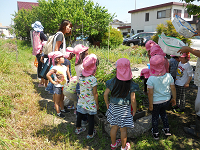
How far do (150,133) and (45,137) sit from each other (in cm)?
186

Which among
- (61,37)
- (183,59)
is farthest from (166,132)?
(61,37)

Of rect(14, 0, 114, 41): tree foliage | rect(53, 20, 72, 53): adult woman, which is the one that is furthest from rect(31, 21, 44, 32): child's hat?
rect(14, 0, 114, 41): tree foliage

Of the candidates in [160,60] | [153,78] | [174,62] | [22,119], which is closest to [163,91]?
[153,78]

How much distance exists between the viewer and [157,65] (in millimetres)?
2457

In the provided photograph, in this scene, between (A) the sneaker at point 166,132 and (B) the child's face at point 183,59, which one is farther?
(B) the child's face at point 183,59

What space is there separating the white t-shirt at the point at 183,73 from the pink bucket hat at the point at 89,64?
1.97 metres

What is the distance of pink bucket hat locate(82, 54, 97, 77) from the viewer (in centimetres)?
254

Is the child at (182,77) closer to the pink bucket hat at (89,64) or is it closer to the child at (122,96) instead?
the child at (122,96)

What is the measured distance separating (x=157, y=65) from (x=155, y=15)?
940 inches

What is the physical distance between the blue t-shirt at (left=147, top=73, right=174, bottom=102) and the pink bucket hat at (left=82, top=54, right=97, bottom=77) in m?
0.92

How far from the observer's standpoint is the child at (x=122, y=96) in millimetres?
2232

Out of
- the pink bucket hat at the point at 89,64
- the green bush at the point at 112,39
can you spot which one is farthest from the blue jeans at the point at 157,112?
the green bush at the point at 112,39

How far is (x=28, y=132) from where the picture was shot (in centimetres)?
287

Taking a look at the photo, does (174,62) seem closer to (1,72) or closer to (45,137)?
(45,137)
